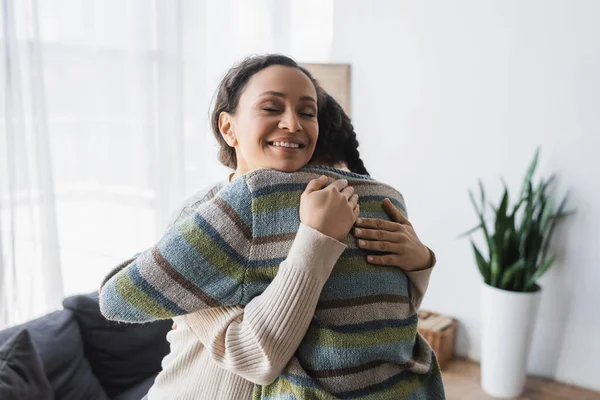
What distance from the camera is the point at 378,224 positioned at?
1104mm

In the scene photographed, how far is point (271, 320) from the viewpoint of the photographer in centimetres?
96

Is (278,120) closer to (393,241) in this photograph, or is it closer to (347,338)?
(393,241)

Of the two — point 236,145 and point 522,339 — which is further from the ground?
point 236,145

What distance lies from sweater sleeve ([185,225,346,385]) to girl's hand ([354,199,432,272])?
0.29 ft

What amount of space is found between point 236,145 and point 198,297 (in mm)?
373

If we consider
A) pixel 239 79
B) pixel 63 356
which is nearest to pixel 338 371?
pixel 239 79

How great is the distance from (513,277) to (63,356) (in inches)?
84.1

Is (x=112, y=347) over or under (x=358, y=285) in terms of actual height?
under

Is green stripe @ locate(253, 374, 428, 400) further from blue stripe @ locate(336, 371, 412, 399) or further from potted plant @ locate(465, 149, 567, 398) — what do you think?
potted plant @ locate(465, 149, 567, 398)

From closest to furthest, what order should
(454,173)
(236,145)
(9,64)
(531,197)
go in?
(236,145) < (9,64) < (531,197) < (454,173)

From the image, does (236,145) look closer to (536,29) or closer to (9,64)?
(9,64)

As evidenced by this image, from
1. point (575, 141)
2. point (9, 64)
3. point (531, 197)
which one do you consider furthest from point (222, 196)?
point (575, 141)

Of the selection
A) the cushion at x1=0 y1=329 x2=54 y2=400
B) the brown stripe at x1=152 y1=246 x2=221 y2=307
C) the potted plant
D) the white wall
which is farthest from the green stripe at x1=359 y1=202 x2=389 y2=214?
the white wall

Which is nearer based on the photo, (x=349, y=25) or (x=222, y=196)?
(x=222, y=196)
